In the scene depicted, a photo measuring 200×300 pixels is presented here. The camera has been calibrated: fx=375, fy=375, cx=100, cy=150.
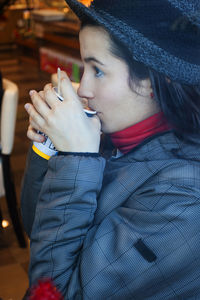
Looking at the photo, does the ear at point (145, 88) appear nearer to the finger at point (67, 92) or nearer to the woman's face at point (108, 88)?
the woman's face at point (108, 88)

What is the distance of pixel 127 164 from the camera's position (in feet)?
2.94

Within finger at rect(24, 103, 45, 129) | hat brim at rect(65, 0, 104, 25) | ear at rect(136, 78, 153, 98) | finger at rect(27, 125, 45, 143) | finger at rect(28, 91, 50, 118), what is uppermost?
hat brim at rect(65, 0, 104, 25)

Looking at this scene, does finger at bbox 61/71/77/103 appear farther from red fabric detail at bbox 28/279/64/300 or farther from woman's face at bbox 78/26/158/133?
red fabric detail at bbox 28/279/64/300

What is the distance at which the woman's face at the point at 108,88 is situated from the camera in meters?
0.82

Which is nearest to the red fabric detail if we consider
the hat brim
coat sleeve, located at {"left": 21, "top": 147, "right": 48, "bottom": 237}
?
coat sleeve, located at {"left": 21, "top": 147, "right": 48, "bottom": 237}

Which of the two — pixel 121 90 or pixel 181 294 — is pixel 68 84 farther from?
pixel 181 294

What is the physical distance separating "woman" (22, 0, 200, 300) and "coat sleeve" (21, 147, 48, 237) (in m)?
0.08

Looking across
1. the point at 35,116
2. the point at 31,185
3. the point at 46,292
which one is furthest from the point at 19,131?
the point at 46,292

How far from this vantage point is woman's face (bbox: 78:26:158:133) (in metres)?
0.82

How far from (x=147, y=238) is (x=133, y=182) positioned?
0.14 m

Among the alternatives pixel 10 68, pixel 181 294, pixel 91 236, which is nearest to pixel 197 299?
pixel 181 294

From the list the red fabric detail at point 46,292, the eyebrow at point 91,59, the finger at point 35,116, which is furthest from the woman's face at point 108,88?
the red fabric detail at point 46,292

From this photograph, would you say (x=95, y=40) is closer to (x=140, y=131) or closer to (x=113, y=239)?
(x=140, y=131)

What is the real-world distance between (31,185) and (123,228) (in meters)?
0.32
